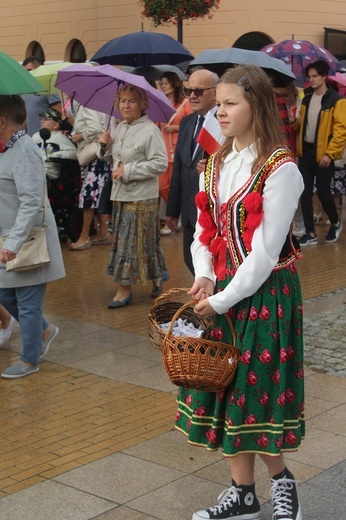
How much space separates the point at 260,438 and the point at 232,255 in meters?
0.75

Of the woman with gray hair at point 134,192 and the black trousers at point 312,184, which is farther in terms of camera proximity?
the black trousers at point 312,184

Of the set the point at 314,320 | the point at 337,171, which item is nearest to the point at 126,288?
the point at 314,320

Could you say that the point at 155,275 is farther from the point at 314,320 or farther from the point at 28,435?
the point at 28,435

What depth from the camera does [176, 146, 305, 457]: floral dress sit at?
3932 mm

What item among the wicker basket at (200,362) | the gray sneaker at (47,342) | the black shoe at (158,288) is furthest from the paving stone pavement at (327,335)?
the wicker basket at (200,362)

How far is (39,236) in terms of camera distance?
6.41 meters

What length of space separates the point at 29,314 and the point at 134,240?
223 cm

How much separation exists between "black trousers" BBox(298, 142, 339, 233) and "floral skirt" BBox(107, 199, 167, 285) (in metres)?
3.84

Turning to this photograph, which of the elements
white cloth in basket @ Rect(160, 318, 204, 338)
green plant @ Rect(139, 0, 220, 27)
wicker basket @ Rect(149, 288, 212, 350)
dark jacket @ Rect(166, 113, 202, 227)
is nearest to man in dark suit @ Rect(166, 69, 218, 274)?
dark jacket @ Rect(166, 113, 202, 227)

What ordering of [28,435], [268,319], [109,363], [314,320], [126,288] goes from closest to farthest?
1. [268,319]
2. [28,435]
3. [109,363]
4. [314,320]
5. [126,288]

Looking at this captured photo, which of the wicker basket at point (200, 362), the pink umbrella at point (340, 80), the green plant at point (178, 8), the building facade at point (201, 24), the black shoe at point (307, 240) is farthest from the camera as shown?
the building facade at point (201, 24)

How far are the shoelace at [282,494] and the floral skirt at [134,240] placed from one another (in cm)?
463

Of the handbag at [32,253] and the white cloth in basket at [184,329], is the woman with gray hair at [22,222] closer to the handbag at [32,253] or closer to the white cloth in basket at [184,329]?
the handbag at [32,253]

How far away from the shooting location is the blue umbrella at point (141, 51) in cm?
1201
